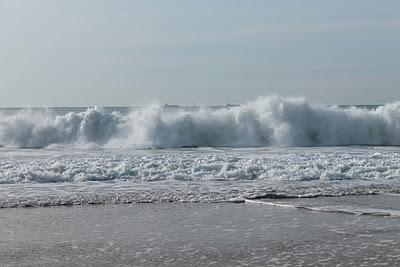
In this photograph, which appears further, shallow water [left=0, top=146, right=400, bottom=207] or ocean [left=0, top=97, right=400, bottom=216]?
ocean [left=0, top=97, right=400, bottom=216]

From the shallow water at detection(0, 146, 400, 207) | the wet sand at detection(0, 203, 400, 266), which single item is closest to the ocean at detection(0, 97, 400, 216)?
the shallow water at detection(0, 146, 400, 207)

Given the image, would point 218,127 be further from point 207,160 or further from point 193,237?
point 193,237

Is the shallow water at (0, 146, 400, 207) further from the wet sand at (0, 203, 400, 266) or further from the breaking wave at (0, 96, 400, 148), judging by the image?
Answer: the breaking wave at (0, 96, 400, 148)

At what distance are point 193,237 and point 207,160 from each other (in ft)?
35.7

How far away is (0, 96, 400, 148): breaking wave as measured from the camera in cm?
3275

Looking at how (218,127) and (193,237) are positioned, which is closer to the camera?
(193,237)

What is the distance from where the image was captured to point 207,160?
65.6 feet

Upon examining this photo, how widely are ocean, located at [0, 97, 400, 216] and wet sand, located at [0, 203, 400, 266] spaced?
1101mm

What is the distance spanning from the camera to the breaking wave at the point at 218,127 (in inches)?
1289

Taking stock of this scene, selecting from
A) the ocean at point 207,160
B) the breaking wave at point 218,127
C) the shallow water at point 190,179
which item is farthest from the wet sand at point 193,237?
the breaking wave at point 218,127

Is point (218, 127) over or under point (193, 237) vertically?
over

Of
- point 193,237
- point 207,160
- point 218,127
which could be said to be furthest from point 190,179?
point 218,127

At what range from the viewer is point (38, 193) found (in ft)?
45.3

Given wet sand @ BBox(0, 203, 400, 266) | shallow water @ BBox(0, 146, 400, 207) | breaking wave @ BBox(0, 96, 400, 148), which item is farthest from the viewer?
breaking wave @ BBox(0, 96, 400, 148)
